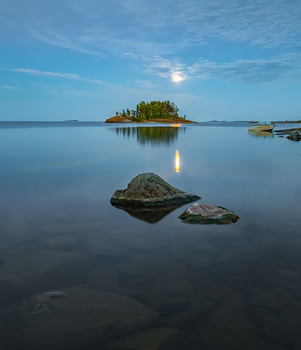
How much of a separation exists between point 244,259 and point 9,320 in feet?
14.1

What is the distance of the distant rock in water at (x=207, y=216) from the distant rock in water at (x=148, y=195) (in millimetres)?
1496

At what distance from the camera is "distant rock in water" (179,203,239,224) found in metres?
7.97

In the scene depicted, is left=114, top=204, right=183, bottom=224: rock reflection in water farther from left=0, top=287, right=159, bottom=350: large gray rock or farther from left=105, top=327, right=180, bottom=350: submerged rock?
left=105, top=327, right=180, bottom=350: submerged rock

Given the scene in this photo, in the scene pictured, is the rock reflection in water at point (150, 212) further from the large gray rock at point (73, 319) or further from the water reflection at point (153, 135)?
the water reflection at point (153, 135)

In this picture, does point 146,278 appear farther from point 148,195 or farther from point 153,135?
point 153,135

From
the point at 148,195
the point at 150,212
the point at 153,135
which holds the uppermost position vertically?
the point at 153,135

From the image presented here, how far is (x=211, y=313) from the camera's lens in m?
4.20

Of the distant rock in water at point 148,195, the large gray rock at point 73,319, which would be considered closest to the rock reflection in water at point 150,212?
the distant rock in water at point 148,195

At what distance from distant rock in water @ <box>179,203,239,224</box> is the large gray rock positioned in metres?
3.93

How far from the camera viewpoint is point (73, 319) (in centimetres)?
407

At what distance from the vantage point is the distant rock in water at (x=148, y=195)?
32.1 ft

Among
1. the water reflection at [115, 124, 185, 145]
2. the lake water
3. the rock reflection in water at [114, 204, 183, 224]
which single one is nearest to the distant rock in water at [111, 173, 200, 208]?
the rock reflection in water at [114, 204, 183, 224]

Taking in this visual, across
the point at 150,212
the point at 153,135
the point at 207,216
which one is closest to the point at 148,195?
the point at 150,212

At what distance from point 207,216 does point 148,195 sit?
254 centimetres
